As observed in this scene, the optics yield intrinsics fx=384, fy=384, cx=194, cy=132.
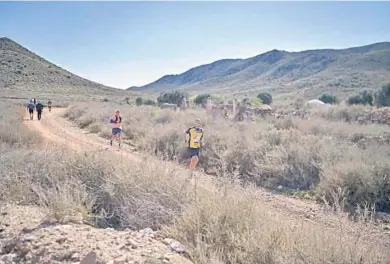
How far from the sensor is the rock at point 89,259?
4.46 metres

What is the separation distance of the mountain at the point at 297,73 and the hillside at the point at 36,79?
35977 mm

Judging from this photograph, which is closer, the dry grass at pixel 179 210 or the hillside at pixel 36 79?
the dry grass at pixel 179 210

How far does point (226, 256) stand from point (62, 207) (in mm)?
2650

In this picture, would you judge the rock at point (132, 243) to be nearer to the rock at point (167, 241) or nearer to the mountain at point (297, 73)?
the rock at point (167, 241)

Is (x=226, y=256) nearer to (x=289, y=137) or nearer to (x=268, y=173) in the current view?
(x=268, y=173)

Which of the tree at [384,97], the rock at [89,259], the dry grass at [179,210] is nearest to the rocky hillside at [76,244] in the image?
the rock at [89,259]

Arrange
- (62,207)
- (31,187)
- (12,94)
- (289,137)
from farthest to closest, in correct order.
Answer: (12,94)
(289,137)
(31,187)
(62,207)

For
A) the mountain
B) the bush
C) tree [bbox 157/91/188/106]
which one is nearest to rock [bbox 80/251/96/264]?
the bush

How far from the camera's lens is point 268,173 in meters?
11.8

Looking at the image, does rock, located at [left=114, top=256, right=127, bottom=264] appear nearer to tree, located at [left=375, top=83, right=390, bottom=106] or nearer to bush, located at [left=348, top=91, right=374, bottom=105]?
tree, located at [left=375, top=83, right=390, bottom=106]

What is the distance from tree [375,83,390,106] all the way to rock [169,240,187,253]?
37475mm

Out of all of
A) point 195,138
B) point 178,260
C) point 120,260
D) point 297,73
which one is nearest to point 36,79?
point 297,73

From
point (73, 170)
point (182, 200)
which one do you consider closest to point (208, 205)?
point (182, 200)

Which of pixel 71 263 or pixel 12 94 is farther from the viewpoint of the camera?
pixel 12 94
